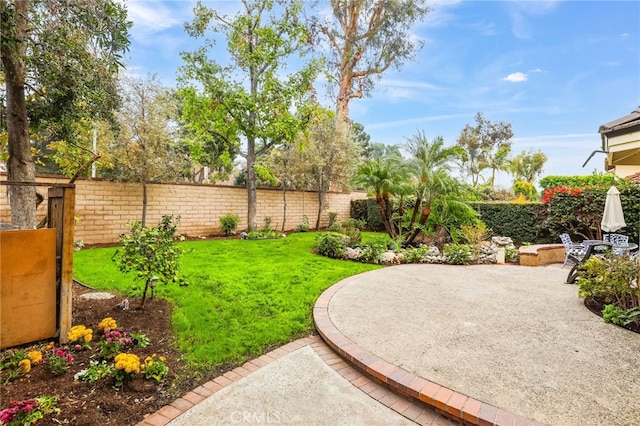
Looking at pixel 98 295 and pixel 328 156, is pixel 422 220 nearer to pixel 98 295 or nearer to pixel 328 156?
pixel 328 156

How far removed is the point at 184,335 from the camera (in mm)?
3266

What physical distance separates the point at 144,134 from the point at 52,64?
5371 millimetres

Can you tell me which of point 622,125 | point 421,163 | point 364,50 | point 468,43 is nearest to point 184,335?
point 421,163

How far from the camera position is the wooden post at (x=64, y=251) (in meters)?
2.75

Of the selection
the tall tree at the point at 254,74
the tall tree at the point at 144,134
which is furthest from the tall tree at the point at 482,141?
the tall tree at the point at 144,134

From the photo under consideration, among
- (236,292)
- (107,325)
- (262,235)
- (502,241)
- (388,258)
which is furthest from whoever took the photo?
(262,235)

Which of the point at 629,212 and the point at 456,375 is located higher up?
the point at 629,212

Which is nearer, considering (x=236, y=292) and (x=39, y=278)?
(x=39, y=278)

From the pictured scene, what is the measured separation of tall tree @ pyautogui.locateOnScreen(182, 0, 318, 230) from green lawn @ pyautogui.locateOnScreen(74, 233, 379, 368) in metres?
4.97

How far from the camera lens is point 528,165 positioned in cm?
2509

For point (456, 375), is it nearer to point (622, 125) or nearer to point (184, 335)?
point (184, 335)

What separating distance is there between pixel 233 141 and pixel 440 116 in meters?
13.6

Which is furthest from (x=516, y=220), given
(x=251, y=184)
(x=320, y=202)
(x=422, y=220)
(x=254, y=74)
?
(x=254, y=74)

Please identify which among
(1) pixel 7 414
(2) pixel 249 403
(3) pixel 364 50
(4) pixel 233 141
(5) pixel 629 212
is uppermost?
(3) pixel 364 50
